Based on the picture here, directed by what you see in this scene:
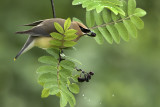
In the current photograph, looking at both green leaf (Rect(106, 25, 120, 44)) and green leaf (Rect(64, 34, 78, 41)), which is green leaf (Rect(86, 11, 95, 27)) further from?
green leaf (Rect(64, 34, 78, 41))

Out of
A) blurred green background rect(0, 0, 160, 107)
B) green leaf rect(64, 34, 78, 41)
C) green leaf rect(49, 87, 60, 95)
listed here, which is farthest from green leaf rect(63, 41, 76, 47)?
blurred green background rect(0, 0, 160, 107)

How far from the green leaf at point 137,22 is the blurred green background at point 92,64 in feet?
7.21

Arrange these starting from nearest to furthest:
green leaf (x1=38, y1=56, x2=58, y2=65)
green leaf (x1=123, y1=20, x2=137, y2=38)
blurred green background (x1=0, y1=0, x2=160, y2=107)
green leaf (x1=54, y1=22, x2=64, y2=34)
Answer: green leaf (x1=54, y1=22, x2=64, y2=34)
green leaf (x1=38, y1=56, x2=58, y2=65)
green leaf (x1=123, y1=20, x2=137, y2=38)
blurred green background (x1=0, y1=0, x2=160, y2=107)

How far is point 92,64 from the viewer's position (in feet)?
18.0

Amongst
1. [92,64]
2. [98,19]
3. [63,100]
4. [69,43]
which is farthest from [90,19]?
[92,64]

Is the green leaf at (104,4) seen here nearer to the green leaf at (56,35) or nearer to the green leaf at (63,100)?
the green leaf at (56,35)

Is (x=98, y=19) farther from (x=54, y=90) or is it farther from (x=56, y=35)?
(x=54, y=90)

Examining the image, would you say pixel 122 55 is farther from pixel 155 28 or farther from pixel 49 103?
pixel 49 103

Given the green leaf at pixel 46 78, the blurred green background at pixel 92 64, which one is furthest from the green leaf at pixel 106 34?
the blurred green background at pixel 92 64

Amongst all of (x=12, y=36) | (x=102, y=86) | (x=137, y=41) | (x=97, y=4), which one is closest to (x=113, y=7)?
(x=97, y=4)

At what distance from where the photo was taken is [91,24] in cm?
292

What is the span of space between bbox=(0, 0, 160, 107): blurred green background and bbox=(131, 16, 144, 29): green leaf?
220 cm

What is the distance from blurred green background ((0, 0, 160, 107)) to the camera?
212 inches

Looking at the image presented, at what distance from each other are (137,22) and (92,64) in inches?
103
